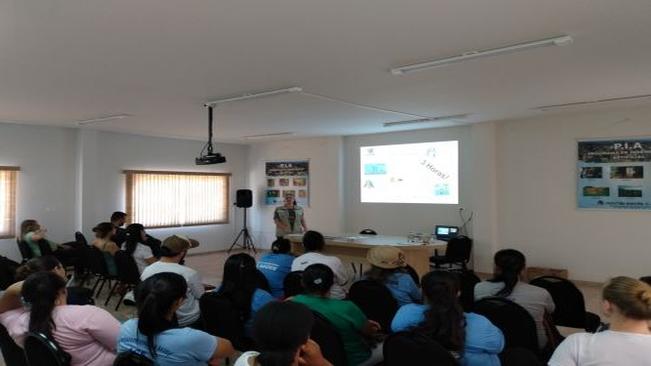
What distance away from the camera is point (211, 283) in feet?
24.5

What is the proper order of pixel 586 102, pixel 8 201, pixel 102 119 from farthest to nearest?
pixel 8 201 → pixel 102 119 → pixel 586 102

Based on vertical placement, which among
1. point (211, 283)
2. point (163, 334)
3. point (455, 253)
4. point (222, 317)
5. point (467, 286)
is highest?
point (163, 334)

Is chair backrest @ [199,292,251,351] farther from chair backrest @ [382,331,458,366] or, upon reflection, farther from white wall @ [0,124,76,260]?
white wall @ [0,124,76,260]

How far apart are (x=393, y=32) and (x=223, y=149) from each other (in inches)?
340

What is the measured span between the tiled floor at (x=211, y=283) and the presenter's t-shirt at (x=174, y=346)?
2781 millimetres

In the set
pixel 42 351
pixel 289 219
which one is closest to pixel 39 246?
pixel 289 219

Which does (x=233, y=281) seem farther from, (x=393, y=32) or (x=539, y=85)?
(x=539, y=85)

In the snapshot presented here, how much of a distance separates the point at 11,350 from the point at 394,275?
2.48 metres

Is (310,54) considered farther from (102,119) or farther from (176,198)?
(176,198)

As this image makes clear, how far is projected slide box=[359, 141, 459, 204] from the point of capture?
8.84 meters

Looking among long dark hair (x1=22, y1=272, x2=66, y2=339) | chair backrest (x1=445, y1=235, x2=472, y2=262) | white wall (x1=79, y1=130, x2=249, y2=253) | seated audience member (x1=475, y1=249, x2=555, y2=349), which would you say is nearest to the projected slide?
chair backrest (x1=445, y1=235, x2=472, y2=262)

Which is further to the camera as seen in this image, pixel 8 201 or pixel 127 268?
pixel 8 201

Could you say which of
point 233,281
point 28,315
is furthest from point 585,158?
point 28,315

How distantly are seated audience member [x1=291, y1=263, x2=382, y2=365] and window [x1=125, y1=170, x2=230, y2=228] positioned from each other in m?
7.94
